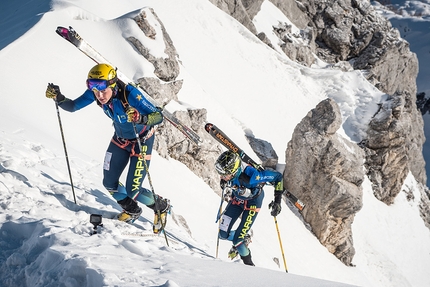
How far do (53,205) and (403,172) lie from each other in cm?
2985

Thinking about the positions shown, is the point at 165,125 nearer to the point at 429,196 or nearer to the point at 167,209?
the point at 167,209

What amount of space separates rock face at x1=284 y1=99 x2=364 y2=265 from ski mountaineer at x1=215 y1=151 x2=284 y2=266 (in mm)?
12975

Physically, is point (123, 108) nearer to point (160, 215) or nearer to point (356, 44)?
point (160, 215)

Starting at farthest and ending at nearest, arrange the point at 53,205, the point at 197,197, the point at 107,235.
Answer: the point at 197,197
the point at 53,205
the point at 107,235

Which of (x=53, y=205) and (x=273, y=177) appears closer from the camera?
(x=53, y=205)

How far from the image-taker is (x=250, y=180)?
880 cm

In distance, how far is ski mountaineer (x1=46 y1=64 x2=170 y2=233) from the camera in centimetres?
674

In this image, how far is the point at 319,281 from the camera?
427 centimetres

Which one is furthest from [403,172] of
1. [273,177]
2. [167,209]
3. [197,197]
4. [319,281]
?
[319,281]

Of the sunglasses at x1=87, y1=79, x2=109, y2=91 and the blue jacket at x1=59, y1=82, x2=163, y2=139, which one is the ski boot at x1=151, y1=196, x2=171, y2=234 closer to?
the blue jacket at x1=59, y1=82, x2=163, y2=139

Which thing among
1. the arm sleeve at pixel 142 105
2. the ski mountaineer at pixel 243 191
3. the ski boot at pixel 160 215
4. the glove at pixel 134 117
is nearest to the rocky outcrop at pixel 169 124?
the ski mountaineer at pixel 243 191

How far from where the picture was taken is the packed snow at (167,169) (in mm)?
4340

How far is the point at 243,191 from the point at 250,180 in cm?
34

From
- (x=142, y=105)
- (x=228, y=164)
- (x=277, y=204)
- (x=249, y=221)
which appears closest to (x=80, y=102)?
(x=142, y=105)
